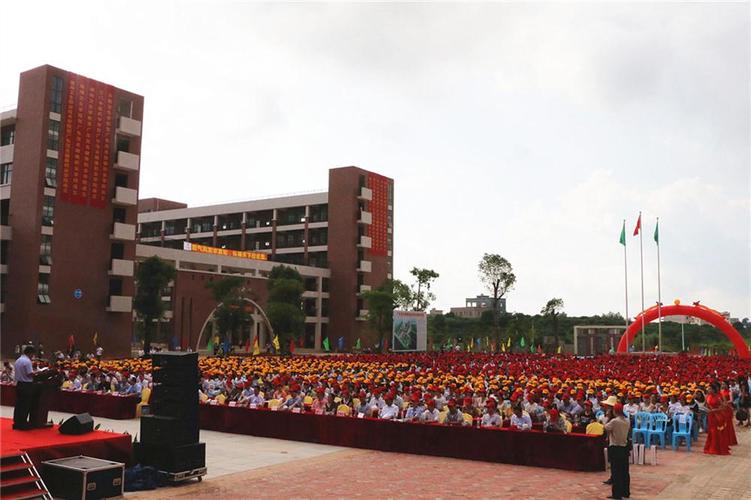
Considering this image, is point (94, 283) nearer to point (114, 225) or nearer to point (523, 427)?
point (114, 225)

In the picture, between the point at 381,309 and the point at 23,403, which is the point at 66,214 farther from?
the point at 23,403

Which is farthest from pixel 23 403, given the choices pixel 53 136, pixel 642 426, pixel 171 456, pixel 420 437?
pixel 53 136

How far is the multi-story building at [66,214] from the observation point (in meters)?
43.2

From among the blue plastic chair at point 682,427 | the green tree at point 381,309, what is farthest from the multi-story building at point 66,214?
the blue plastic chair at point 682,427

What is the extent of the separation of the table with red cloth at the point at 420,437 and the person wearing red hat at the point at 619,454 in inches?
75.8

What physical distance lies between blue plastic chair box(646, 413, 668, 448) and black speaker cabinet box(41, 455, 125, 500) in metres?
12.0

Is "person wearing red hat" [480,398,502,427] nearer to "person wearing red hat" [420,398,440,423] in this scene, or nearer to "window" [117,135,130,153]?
"person wearing red hat" [420,398,440,423]

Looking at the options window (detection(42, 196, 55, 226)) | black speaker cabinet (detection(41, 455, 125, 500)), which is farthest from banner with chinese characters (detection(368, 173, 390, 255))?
black speaker cabinet (detection(41, 455, 125, 500))

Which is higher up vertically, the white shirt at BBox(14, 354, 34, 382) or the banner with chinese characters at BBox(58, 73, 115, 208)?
the banner with chinese characters at BBox(58, 73, 115, 208)

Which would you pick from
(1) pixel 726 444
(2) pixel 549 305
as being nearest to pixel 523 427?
(1) pixel 726 444

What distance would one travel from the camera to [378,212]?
75500mm

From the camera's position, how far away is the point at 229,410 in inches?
674

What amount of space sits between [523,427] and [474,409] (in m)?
2.10

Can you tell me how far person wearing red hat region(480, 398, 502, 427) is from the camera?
47.1 feet
